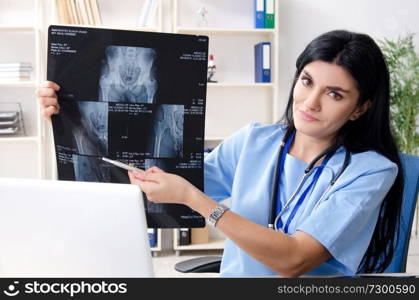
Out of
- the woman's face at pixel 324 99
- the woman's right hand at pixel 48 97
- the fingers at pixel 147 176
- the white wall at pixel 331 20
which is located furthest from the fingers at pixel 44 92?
the white wall at pixel 331 20

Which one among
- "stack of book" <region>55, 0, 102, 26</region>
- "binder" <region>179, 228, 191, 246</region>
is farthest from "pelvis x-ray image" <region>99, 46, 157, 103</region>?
"binder" <region>179, 228, 191, 246</region>

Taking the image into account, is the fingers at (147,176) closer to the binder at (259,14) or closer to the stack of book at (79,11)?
the stack of book at (79,11)

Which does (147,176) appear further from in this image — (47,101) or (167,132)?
(47,101)

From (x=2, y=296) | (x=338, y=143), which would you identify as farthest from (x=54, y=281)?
(x=338, y=143)

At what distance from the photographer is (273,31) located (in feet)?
10.4

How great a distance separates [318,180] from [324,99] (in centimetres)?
18

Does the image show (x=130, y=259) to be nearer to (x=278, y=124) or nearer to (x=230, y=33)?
(x=278, y=124)

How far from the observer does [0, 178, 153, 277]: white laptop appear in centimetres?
62

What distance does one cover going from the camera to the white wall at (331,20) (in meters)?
3.42

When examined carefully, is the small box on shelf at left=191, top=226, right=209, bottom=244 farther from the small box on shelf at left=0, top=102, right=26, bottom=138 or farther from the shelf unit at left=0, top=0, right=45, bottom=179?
the small box on shelf at left=0, top=102, right=26, bottom=138

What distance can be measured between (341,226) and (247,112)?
236cm

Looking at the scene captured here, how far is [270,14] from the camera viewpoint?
10.5 feet

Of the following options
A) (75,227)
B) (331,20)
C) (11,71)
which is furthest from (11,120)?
(75,227)

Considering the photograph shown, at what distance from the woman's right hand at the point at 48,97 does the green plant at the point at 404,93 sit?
8.14 ft
